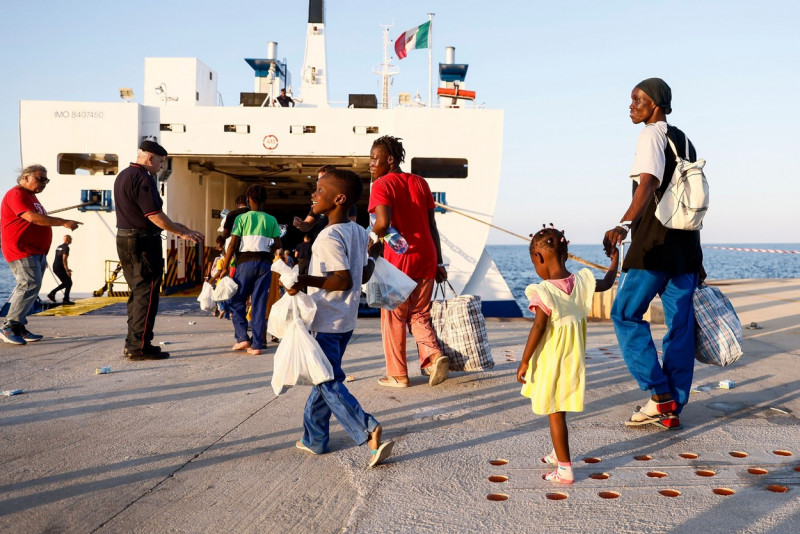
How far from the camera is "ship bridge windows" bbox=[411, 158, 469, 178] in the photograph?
41.0 feet

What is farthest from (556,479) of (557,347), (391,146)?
(391,146)

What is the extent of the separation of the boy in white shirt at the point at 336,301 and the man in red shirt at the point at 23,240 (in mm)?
4209

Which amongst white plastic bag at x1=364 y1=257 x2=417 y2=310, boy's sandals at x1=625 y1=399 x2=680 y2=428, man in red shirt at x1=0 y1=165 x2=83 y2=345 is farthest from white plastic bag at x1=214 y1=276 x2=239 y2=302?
boy's sandals at x1=625 y1=399 x2=680 y2=428

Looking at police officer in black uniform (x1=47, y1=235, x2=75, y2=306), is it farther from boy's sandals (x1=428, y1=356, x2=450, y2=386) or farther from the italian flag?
boy's sandals (x1=428, y1=356, x2=450, y2=386)

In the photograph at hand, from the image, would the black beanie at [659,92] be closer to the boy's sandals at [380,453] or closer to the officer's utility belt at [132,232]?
the boy's sandals at [380,453]

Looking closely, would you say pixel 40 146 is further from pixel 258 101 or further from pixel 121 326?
pixel 121 326

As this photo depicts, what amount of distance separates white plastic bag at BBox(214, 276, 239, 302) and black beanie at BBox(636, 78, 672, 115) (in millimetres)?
3995

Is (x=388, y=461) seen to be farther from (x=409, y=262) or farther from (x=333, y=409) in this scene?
(x=409, y=262)

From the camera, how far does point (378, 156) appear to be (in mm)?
5031

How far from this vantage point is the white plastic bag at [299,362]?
124 inches

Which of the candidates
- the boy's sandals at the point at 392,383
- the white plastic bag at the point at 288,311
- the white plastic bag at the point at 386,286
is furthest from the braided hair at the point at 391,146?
the white plastic bag at the point at 288,311

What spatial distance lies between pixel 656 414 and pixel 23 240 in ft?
19.3

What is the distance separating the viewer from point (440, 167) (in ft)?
41.3

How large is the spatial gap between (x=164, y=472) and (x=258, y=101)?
1088cm
